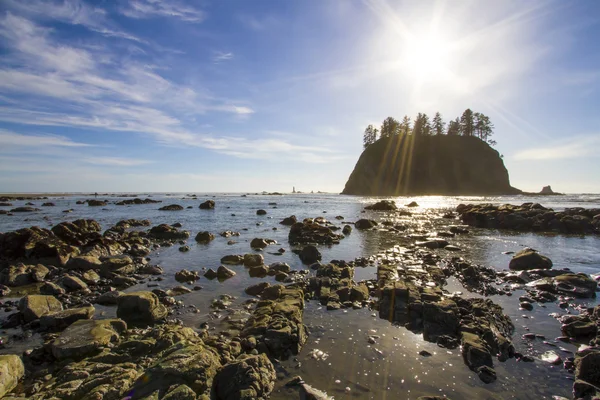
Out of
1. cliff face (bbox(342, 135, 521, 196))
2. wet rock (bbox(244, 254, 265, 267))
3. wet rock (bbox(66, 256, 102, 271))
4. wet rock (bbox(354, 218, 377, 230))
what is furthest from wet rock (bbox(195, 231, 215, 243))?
cliff face (bbox(342, 135, 521, 196))

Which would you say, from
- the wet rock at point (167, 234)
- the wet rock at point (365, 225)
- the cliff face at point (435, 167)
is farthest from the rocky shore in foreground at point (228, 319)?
the cliff face at point (435, 167)

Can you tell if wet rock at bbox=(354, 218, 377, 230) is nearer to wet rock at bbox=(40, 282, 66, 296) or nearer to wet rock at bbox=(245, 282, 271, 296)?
wet rock at bbox=(245, 282, 271, 296)

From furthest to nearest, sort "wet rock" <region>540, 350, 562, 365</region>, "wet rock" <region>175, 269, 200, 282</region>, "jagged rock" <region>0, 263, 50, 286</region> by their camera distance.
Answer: "wet rock" <region>175, 269, 200, 282</region> → "jagged rock" <region>0, 263, 50, 286</region> → "wet rock" <region>540, 350, 562, 365</region>

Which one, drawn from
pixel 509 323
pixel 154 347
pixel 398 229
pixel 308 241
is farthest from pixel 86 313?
pixel 398 229

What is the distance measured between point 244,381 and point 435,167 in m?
131

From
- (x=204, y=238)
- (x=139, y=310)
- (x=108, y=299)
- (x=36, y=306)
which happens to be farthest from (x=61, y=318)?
(x=204, y=238)

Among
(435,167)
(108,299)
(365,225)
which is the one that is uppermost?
(435,167)

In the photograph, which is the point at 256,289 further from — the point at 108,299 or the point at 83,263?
the point at 83,263

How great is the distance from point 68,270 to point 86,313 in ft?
30.4

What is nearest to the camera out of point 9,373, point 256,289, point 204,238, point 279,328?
point 9,373

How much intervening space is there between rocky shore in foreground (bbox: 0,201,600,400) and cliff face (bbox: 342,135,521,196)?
112111mm

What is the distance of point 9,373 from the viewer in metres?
6.48

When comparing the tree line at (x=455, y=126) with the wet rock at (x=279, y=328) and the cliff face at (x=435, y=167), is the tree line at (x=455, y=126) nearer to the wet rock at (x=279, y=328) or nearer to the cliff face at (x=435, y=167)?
the cliff face at (x=435, y=167)

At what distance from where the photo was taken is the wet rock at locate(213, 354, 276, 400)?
610 cm
